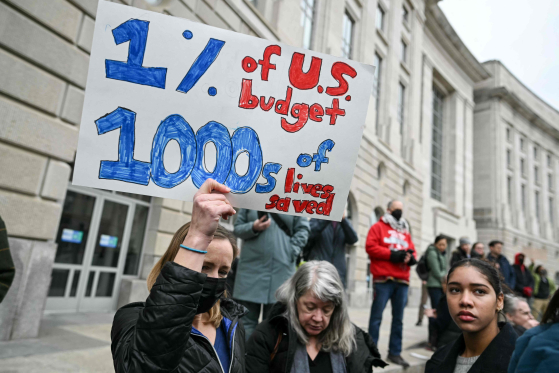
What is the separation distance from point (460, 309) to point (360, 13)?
608 inches

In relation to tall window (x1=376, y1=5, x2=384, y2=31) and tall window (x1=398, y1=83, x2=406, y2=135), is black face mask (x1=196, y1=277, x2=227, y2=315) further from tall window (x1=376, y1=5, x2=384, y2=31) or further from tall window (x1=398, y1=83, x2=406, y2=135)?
tall window (x1=398, y1=83, x2=406, y2=135)

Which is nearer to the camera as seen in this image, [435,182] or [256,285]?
[256,285]

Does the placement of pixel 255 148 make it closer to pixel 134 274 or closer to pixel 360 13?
pixel 134 274

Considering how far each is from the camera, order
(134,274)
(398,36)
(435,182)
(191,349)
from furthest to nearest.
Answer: (435,182)
(398,36)
(134,274)
(191,349)

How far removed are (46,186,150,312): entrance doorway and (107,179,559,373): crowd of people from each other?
3.07 meters

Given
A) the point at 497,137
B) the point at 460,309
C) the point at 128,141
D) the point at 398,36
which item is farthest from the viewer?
the point at 497,137

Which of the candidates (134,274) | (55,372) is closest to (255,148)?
(55,372)

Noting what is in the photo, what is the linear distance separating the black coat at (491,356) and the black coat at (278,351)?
1.34 ft

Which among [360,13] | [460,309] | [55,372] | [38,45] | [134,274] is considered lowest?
[55,372]

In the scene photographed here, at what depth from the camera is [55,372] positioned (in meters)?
3.09

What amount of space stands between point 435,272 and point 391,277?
2.14 m

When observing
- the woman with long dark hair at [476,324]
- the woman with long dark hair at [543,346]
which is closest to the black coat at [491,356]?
the woman with long dark hair at [476,324]

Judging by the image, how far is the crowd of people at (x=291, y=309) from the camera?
1.11 meters

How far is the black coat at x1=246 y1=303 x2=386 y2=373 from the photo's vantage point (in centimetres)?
230
